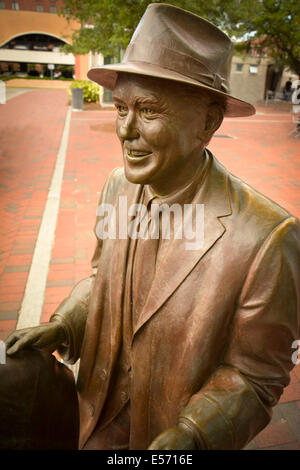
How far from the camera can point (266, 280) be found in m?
1.18

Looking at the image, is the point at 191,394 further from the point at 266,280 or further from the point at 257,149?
the point at 257,149

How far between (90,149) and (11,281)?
268 inches

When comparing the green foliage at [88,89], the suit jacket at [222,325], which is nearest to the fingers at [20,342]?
the suit jacket at [222,325]

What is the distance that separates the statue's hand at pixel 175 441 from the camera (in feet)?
3.52

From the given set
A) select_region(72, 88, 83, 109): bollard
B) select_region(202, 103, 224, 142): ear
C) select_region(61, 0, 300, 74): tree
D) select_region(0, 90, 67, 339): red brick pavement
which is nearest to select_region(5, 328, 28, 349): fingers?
select_region(202, 103, 224, 142): ear

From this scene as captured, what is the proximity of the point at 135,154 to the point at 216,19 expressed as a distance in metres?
10.3

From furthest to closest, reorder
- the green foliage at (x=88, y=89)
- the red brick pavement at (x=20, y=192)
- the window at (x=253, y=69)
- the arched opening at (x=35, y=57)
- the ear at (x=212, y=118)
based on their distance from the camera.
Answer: the arched opening at (x=35, y=57)
the window at (x=253, y=69)
the green foliage at (x=88, y=89)
the red brick pavement at (x=20, y=192)
the ear at (x=212, y=118)

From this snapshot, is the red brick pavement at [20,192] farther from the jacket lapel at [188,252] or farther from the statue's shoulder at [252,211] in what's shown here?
the statue's shoulder at [252,211]

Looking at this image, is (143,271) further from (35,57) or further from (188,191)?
(35,57)

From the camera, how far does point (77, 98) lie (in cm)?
1802

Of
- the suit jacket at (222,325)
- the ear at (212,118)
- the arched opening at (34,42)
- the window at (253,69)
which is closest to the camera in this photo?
the suit jacket at (222,325)

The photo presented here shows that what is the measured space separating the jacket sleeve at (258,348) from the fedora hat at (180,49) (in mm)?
533

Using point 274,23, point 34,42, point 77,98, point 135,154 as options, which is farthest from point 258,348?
point 34,42

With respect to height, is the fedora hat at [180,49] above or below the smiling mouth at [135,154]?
above
